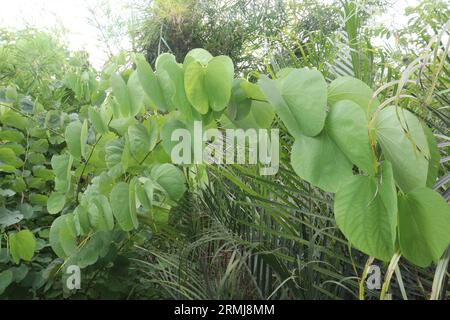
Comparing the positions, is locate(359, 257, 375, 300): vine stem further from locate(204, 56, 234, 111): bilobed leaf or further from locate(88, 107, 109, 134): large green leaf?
locate(88, 107, 109, 134): large green leaf

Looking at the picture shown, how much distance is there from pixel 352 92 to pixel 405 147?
83 mm

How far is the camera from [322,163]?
0.38 m

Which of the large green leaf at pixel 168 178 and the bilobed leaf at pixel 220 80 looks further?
the large green leaf at pixel 168 178

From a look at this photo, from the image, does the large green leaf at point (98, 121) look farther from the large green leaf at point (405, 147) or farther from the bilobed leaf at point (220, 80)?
the large green leaf at point (405, 147)

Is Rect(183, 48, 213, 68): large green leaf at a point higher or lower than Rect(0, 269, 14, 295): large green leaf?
higher

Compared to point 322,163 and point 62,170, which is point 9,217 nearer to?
point 62,170

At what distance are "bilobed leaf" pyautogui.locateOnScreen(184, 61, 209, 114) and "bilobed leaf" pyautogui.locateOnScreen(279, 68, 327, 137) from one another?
10cm

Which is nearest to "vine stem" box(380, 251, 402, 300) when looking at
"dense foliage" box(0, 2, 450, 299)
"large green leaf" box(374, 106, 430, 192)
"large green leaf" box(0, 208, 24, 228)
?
"dense foliage" box(0, 2, 450, 299)

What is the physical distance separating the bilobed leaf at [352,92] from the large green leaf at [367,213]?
8 centimetres

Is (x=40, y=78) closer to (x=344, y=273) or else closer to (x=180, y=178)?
(x=180, y=178)

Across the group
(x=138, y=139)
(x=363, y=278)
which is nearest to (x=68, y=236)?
(x=138, y=139)

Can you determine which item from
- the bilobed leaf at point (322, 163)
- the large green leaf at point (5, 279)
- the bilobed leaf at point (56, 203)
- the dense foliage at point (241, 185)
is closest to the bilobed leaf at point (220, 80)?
the dense foliage at point (241, 185)

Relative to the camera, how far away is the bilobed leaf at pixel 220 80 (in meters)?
0.48

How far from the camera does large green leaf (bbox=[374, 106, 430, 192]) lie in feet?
1.18
